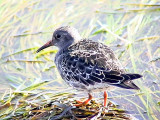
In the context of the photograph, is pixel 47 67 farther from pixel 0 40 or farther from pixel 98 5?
pixel 98 5

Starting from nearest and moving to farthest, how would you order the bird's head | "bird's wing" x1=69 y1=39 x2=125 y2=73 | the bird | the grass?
the bird → "bird's wing" x1=69 y1=39 x2=125 y2=73 → the grass → the bird's head

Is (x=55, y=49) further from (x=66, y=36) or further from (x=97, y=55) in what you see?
(x=97, y=55)

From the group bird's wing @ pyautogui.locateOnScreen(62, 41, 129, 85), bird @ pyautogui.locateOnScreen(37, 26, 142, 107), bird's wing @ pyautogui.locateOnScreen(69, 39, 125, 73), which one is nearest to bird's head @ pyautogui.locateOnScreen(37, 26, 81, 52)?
bird @ pyautogui.locateOnScreen(37, 26, 142, 107)

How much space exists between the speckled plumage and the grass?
0.61 metres

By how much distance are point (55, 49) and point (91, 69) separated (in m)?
2.41

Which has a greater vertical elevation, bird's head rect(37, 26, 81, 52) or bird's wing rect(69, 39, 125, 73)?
bird's head rect(37, 26, 81, 52)

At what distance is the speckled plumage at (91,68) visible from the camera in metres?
7.20

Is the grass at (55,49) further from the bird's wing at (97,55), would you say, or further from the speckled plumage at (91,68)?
the bird's wing at (97,55)

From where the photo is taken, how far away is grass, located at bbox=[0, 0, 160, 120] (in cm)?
805

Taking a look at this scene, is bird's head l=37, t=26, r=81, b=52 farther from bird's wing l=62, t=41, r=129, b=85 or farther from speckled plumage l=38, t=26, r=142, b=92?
bird's wing l=62, t=41, r=129, b=85

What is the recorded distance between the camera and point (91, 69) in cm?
742

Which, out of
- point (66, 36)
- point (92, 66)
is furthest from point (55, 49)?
point (92, 66)

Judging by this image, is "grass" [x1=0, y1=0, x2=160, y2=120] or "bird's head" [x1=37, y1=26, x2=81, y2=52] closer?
"grass" [x1=0, y1=0, x2=160, y2=120]

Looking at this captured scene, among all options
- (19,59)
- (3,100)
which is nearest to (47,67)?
(19,59)
